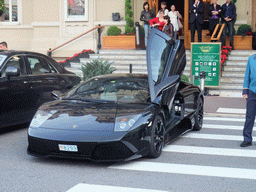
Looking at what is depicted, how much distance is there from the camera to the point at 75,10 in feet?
68.0

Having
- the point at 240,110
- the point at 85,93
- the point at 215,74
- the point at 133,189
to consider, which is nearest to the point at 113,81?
the point at 85,93

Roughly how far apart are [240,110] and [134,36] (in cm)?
800

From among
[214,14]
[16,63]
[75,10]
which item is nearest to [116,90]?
[16,63]

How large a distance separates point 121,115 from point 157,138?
0.74 metres

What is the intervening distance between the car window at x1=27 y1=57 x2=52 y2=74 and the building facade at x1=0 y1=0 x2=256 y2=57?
396 inches

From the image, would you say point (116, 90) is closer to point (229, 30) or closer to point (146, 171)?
point (146, 171)

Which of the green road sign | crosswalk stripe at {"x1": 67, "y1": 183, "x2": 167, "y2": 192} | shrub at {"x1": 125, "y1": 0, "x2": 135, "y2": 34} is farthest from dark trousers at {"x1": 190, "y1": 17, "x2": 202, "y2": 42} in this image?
crosswalk stripe at {"x1": 67, "y1": 183, "x2": 167, "y2": 192}

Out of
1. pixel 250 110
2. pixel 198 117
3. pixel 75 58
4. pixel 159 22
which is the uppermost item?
pixel 159 22

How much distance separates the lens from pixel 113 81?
7.73m

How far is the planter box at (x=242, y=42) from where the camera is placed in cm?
1748

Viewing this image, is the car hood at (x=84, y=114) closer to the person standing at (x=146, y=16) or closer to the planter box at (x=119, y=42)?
the person standing at (x=146, y=16)

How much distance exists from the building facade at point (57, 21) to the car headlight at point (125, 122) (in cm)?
1349

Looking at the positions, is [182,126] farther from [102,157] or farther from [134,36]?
[134,36]

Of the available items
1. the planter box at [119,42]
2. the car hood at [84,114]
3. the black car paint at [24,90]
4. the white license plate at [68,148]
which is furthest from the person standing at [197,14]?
the white license plate at [68,148]
